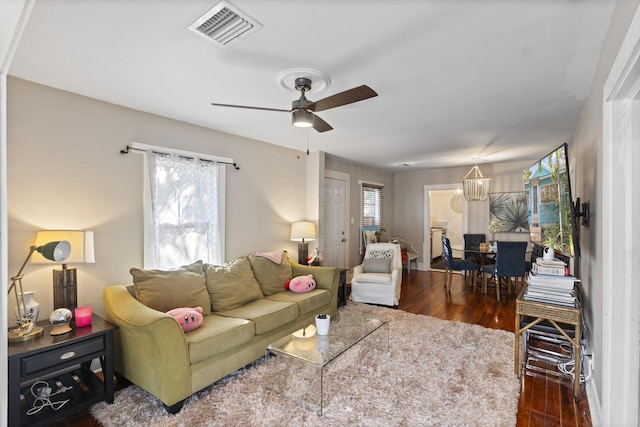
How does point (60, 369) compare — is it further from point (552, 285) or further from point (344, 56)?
point (552, 285)

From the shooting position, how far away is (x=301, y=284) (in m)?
3.71

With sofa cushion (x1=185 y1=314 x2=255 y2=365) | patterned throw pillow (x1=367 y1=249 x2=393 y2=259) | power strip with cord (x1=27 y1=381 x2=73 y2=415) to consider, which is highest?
patterned throw pillow (x1=367 y1=249 x2=393 y2=259)

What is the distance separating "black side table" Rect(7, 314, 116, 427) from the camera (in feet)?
6.16

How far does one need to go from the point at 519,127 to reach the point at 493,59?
199cm

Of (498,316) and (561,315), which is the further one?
(498,316)

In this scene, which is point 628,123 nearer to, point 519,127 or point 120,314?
point 519,127

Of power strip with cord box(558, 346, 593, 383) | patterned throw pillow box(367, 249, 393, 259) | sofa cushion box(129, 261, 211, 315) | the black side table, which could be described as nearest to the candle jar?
the black side table

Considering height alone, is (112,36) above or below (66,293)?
above

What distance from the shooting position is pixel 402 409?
7.18 feet

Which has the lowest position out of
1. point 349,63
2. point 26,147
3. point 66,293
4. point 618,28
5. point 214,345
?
point 214,345

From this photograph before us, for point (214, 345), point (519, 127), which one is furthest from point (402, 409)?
point (519, 127)

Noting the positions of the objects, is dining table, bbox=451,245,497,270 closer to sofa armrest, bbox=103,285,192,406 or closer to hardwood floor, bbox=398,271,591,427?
hardwood floor, bbox=398,271,591,427

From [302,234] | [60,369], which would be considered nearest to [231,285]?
[60,369]

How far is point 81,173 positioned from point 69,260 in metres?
0.82
